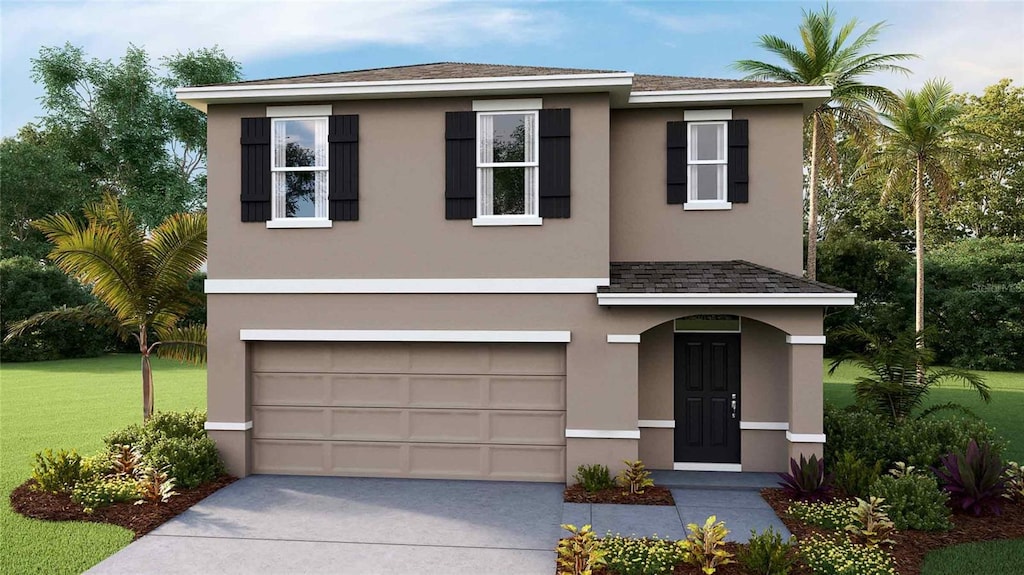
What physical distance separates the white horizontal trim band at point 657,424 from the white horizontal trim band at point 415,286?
2446 millimetres

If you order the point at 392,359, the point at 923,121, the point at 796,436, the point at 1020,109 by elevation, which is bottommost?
the point at 796,436

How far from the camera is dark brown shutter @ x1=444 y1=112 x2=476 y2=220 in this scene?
10.4 meters

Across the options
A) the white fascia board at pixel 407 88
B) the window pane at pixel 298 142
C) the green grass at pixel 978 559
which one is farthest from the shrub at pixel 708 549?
the window pane at pixel 298 142

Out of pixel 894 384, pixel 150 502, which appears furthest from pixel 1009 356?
pixel 150 502

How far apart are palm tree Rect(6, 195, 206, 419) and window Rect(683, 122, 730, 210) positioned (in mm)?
8458

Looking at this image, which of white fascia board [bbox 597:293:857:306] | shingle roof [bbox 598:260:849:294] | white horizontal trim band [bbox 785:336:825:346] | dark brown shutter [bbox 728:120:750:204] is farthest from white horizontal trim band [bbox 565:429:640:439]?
dark brown shutter [bbox 728:120:750:204]

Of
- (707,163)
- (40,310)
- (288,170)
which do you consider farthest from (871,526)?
(40,310)

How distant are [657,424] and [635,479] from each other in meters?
1.59

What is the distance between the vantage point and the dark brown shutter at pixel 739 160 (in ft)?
36.6

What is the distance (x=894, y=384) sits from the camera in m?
11.1

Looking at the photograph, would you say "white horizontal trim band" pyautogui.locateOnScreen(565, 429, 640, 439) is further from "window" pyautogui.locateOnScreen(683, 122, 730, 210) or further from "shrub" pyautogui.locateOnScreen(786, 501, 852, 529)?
"window" pyautogui.locateOnScreen(683, 122, 730, 210)

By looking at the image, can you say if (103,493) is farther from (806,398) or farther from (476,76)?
(806,398)

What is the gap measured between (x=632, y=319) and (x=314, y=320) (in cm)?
492

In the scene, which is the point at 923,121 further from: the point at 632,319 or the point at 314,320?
the point at 314,320
